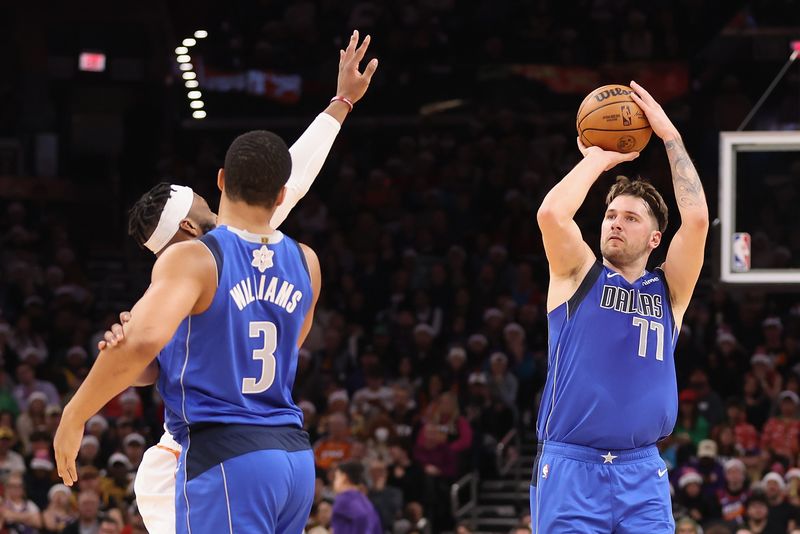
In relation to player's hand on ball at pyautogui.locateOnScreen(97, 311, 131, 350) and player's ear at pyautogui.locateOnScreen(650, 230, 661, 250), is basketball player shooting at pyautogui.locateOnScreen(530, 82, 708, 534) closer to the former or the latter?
player's ear at pyautogui.locateOnScreen(650, 230, 661, 250)

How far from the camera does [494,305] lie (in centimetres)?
1709

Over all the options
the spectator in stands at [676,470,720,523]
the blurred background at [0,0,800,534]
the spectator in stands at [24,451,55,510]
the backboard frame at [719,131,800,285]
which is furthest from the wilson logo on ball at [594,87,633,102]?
the spectator in stands at [24,451,55,510]

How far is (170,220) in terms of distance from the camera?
4.80 metres

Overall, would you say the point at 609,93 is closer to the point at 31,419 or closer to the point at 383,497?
the point at 383,497

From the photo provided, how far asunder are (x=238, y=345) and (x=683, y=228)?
2450 mm

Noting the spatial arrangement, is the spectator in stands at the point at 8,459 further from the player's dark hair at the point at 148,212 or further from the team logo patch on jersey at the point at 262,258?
the team logo patch on jersey at the point at 262,258

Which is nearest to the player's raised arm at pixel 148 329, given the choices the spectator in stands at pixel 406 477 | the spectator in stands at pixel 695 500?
the spectator in stands at pixel 406 477

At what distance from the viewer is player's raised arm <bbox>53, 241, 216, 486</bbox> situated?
3.87m

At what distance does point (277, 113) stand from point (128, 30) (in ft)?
14.9

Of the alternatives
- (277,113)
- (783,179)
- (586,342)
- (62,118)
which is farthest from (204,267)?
(62,118)

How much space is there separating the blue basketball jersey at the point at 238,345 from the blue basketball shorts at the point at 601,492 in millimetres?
1582

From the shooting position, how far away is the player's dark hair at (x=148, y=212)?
189 inches

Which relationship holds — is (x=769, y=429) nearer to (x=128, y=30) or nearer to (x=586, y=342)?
(x=586, y=342)

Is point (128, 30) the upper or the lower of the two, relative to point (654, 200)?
upper
